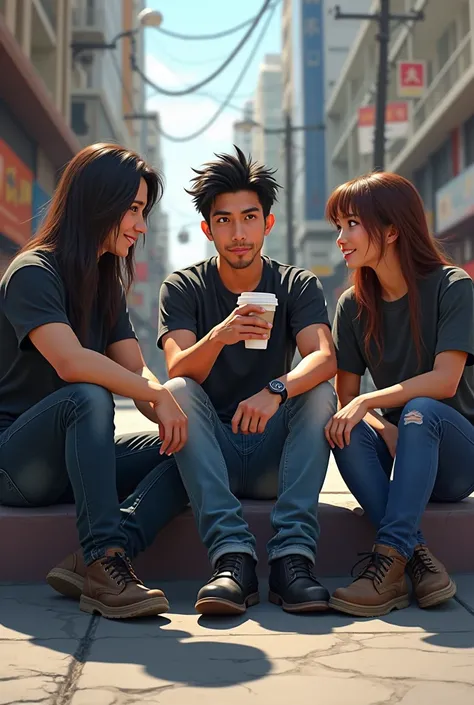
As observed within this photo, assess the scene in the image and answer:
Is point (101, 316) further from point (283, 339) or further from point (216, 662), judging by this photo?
point (216, 662)

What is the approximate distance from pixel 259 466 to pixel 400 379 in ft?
2.26

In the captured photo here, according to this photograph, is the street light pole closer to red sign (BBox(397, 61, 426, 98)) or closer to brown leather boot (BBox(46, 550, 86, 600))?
red sign (BBox(397, 61, 426, 98))

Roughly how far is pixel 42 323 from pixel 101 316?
1.54 feet

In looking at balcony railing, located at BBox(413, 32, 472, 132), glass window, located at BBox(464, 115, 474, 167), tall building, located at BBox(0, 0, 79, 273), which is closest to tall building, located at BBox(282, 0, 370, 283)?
balcony railing, located at BBox(413, 32, 472, 132)

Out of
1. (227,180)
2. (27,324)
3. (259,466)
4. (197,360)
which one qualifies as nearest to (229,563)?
(259,466)

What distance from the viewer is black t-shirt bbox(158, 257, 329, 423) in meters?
3.65

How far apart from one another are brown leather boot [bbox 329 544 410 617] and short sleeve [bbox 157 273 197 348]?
48.7 inches

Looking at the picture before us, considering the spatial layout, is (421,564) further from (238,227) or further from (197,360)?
(238,227)

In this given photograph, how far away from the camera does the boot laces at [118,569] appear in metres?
2.85

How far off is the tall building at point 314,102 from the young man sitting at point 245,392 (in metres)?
43.4

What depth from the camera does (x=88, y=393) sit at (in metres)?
2.96

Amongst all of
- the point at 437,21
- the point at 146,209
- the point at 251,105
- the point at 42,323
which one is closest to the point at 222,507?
the point at 42,323

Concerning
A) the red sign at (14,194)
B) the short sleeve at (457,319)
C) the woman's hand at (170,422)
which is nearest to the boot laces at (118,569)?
the woman's hand at (170,422)

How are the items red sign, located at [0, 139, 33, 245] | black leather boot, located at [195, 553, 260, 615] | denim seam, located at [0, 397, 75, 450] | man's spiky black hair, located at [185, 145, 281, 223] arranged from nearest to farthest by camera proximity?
black leather boot, located at [195, 553, 260, 615]
denim seam, located at [0, 397, 75, 450]
man's spiky black hair, located at [185, 145, 281, 223]
red sign, located at [0, 139, 33, 245]
